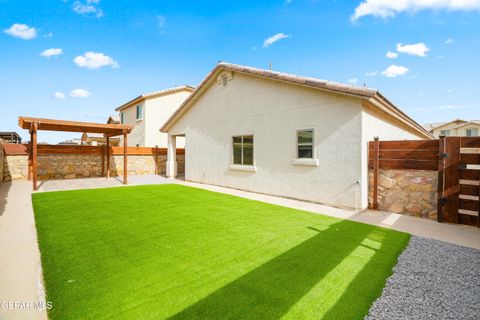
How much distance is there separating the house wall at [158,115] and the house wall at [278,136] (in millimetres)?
9008

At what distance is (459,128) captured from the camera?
131 feet

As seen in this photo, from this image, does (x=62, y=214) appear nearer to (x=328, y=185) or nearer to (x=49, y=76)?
(x=328, y=185)

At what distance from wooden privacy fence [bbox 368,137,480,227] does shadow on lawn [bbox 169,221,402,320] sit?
141 inches

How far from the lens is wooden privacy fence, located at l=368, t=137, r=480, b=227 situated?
19.4 feet

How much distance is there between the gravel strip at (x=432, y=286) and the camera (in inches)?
105

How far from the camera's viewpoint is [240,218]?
649cm

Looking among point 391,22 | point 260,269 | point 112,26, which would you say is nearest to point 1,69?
point 112,26

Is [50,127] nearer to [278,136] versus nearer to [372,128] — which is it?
[278,136]

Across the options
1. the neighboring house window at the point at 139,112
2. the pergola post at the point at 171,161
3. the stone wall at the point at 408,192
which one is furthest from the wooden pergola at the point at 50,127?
the stone wall at the point at 408,192

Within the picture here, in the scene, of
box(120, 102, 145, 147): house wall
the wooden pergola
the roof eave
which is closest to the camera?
the roof eave

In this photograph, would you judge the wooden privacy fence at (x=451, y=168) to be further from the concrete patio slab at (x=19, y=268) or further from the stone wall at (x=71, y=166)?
the stone wall at (x=71, y=166)

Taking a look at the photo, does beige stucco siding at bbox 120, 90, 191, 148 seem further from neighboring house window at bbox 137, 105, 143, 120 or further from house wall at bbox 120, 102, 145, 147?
neighboring house window at bbox 137, 105, 143, 120

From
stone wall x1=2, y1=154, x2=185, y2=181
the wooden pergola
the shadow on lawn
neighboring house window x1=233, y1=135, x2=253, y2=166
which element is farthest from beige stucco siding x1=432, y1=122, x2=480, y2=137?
the wooden pergola

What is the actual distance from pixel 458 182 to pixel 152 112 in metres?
21.9
